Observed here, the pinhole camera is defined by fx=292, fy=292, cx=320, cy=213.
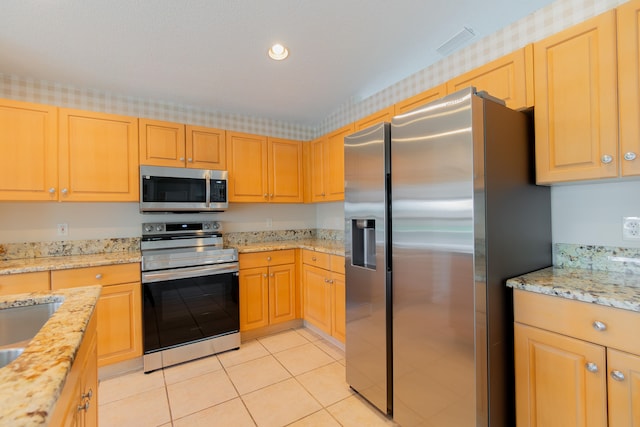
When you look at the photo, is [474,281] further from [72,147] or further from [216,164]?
[72,147]

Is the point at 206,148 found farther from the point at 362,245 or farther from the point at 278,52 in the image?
the point at 362,245

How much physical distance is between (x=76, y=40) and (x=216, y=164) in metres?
1.33

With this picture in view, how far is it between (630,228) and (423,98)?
137cm

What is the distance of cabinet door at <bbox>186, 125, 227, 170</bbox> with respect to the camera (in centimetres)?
281

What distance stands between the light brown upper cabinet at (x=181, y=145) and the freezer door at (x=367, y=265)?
60.6 inches

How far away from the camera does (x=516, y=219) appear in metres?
1.47

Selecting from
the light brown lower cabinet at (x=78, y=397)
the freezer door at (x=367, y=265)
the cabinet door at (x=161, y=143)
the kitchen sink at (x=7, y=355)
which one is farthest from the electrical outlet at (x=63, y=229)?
the freezer door at (x=367, y=265)

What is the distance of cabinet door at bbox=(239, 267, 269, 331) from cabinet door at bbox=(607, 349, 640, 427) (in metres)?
2.45

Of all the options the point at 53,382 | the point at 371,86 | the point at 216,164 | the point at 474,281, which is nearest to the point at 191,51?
the point at 216,164

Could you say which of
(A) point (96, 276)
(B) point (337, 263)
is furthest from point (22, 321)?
(B) point (337, 263)

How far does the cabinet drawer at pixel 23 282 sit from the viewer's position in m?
1.92

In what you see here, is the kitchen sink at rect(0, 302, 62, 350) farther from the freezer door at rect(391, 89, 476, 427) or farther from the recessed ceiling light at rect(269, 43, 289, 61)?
the recessed ceiling light at rect(269, 43, 289, 61)

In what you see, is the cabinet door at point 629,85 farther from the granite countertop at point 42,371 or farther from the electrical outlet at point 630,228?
the granite countertop at point 42,371

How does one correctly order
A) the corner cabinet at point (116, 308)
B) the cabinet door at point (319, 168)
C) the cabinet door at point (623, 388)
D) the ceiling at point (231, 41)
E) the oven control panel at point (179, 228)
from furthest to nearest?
the cabinet door at point (319, 168) < the oven control panel at point (179, 228) < the corner cabinet at point (116, 308) < the ceiling at point (231, 41) < the cabinet door at point (623, 388)
